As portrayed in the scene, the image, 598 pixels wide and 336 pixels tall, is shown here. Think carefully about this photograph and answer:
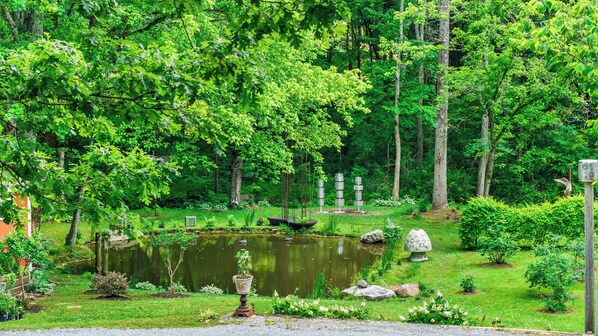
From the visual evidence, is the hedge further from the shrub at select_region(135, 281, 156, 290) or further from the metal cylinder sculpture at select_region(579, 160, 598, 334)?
the shrub at select_region(135, 281, 156, 290)

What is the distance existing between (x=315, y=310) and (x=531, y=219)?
28.6 ft

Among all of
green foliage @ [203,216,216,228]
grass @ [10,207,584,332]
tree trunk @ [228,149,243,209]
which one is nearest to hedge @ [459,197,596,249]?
grass @ [10,207,584,332]

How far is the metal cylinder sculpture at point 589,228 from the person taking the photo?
9297mm

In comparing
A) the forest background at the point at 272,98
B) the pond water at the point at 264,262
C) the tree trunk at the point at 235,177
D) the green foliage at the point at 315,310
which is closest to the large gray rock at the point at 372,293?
the pond water at the point at 264,262

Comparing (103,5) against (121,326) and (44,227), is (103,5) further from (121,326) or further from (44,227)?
(44,227)

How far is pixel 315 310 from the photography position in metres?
11.5

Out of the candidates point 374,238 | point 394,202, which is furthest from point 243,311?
point 394,202

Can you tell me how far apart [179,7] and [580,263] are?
11.4 metres

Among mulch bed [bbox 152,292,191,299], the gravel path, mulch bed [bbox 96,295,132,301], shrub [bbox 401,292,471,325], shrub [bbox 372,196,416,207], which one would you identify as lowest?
mulch bed [bbox 152,292,191,299]

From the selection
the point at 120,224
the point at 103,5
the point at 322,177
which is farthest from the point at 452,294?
the point at 322,177

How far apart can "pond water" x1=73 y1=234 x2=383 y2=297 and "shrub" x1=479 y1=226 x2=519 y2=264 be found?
3417 mm

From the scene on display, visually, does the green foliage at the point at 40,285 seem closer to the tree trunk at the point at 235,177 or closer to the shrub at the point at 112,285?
the shrub at the point at 112,285

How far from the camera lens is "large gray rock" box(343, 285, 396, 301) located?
1371cm

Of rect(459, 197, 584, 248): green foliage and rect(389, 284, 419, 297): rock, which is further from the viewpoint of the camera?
rect(459, 197, 584, 248): green foliage
